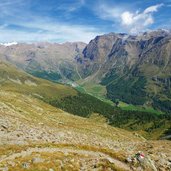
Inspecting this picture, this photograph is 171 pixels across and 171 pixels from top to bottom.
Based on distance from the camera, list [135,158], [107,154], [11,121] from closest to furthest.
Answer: [135,158] → [107,154] → [11,121]

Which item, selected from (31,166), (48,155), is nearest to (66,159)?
(48,155)

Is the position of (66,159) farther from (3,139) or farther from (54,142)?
(3,139)

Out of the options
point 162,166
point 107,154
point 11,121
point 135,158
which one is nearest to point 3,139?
point 11,121

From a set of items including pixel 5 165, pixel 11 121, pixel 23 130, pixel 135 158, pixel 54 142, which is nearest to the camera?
pixel 5 165

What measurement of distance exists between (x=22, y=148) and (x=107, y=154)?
1407cm

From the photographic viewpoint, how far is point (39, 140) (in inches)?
2167

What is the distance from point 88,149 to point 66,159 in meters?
9.42

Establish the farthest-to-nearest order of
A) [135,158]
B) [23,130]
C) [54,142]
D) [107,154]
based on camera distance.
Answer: [23,130]
[54,142]
[107,154]
[135,158]

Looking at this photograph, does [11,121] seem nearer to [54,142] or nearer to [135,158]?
[54,142]

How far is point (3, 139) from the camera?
55344 millimetres

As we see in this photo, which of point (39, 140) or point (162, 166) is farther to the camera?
point (39, 140)

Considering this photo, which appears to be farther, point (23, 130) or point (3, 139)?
point (23, 130)

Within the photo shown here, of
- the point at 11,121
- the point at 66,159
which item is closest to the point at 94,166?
the point at 66,159

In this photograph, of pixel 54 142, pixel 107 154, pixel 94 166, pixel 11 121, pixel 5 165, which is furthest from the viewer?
pixel 11 121
